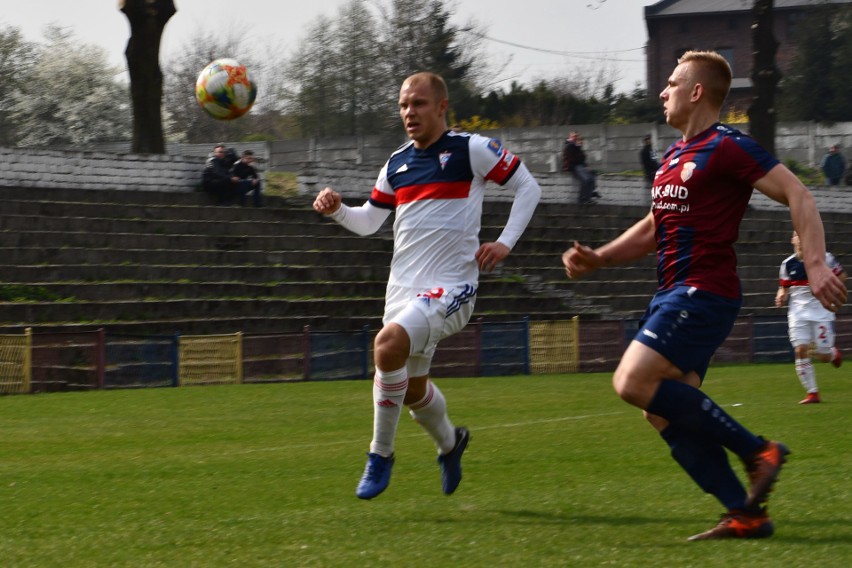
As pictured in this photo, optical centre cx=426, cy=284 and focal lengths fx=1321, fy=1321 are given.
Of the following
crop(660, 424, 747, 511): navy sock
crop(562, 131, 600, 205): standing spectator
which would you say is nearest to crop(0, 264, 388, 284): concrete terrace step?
crop(562, 131, 600, 205): standing spectator

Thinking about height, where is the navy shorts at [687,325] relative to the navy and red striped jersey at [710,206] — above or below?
below

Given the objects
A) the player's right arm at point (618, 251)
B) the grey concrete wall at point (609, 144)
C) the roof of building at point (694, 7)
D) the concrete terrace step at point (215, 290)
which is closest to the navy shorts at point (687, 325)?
the player's right arm at point (618, 251)

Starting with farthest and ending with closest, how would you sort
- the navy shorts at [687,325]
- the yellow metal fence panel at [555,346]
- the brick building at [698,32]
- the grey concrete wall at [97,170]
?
the brick building at [698,32] → the grey concrete wall at [97,170] → the yellow metal fence panel at [555,346] → the navy shorts at [687,325]

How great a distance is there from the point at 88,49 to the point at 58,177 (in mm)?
42420

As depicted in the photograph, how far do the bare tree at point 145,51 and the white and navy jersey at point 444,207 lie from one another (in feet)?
72.9

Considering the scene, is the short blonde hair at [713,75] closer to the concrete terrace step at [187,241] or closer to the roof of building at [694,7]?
the concrete terrace step at [187,241]

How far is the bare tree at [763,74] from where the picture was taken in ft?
114

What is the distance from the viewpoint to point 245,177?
26.3 m

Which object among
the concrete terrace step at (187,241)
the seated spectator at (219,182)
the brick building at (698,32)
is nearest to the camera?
the concrete terrace step at (187,241)

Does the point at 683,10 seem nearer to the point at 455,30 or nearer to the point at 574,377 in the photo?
the point at 455,30

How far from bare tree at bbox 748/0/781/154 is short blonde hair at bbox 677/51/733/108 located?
3002cm

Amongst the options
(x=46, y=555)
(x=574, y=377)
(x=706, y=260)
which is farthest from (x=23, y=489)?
(x=574, y=377)

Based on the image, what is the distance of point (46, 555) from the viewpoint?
17.9 feet

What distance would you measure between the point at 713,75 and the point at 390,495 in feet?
9.44
